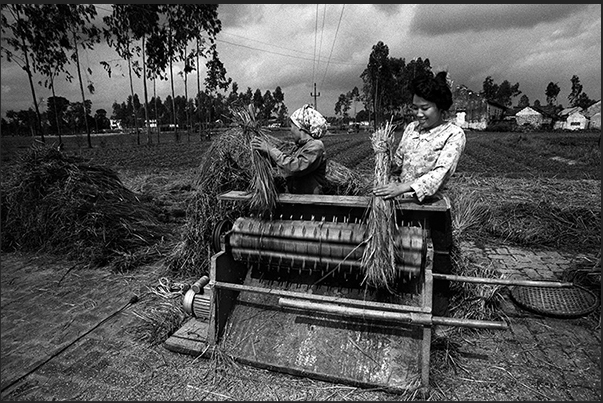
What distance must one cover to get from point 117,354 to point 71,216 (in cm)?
342

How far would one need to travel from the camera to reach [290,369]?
2.93m

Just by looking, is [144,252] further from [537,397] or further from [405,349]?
[537,397]

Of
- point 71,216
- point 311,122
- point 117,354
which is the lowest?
point 117,354

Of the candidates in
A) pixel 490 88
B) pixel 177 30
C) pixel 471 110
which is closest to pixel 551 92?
pixel 490 88

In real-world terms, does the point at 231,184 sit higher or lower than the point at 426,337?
higher

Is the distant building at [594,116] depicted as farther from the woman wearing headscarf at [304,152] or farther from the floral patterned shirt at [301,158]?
the floral patterned shirt at [301,158]

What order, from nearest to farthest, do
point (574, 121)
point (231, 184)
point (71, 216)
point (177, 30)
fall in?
1. point (231, 184)
2. point (71, 216)
3. point (177, 30)
4. point (574, 121)

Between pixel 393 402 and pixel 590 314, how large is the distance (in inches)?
101

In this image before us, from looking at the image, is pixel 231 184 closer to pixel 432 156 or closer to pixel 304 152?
pixel 304 152

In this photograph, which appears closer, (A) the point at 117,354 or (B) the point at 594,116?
(A) the point at 117,354

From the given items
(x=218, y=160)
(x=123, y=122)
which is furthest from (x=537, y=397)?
(x=123, y=122)

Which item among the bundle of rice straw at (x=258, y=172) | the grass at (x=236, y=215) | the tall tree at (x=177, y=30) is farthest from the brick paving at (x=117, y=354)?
the tall tree at (x=177, y=30)

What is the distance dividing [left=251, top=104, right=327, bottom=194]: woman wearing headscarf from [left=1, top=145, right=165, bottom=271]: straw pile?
3.27m

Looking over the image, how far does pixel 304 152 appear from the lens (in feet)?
11.1
